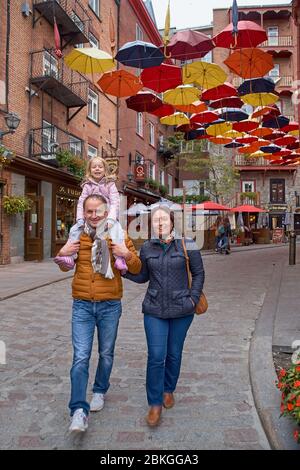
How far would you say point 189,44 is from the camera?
908 centimetres

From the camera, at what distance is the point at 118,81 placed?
34.0ft

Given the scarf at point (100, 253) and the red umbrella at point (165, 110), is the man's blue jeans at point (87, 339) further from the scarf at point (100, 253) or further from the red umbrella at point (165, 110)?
the red umbrella at point (165, 110)

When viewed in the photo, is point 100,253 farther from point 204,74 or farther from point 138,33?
point 138,33

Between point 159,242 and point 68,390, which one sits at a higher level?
point 159,242

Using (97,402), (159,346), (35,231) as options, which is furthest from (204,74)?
(35,231)

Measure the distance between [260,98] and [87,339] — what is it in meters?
10.2

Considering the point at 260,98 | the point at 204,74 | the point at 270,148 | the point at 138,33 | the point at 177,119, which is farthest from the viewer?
the point at 138,33

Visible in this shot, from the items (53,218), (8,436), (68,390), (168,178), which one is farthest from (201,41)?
(168,178)

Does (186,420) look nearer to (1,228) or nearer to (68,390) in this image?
(68,390)

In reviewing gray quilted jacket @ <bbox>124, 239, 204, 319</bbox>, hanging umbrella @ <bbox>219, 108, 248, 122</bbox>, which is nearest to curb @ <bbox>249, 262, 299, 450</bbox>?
gray quilted jacket @ <bbox>124, 239, 204, 319</bbox>

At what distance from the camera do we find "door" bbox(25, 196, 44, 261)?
1631 centimetres

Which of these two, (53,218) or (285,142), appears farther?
(53,218)

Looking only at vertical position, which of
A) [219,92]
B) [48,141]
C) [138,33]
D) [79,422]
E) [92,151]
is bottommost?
[79,422]

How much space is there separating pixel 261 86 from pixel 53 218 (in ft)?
34.1
